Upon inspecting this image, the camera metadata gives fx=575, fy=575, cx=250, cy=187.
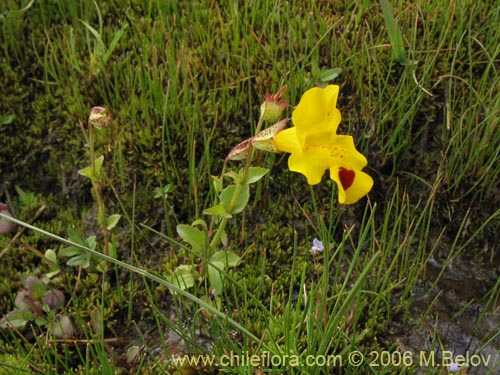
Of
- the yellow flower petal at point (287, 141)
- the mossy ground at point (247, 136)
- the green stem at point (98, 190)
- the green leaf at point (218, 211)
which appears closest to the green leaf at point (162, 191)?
the mossy ground at point (247, 136)

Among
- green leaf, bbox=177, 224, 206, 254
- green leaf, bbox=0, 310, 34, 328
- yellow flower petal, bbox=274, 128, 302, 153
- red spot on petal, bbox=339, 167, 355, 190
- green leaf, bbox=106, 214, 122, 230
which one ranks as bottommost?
green leaf, bbox=0, 310, 34, 328

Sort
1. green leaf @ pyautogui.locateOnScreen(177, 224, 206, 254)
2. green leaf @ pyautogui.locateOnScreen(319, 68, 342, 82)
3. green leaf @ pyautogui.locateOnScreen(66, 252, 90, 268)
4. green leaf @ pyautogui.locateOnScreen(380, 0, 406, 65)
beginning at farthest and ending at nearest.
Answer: green leaf @ pyautogui.locateOnScreen(319, 68, 342, 82)
green leaf @ pyautogui.locateOnScreen(380, 0, 406, 65)
green leaf @ pyautogui.locateOnScreen(66, 252, 90, 268)
green leaf @ pyautogui.locateOnScreen(177, 224, 206, 254)

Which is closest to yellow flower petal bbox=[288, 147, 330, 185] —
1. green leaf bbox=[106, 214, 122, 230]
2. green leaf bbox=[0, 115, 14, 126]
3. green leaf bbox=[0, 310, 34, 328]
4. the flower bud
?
the flower bud

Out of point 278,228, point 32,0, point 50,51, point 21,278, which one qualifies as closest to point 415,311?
point 278,228

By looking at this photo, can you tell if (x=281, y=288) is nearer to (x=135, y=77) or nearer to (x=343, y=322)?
(x=343, y=322)

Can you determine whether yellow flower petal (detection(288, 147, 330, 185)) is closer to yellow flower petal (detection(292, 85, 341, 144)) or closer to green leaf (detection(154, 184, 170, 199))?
yellow flower petal (detection(292, 85, 341, 144))


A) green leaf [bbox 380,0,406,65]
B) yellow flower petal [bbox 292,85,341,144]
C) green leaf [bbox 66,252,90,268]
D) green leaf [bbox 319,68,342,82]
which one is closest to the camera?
yellow flower petal [bbox 292,85,341,144]

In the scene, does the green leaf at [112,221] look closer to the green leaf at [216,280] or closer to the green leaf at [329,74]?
the green leaf at [216,280]
